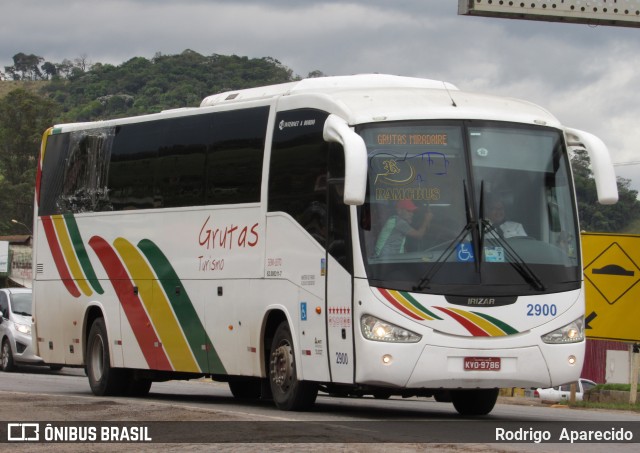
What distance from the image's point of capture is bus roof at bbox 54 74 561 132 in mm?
15219

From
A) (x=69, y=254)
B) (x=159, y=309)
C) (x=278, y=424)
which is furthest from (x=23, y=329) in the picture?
(x=278, y=424)

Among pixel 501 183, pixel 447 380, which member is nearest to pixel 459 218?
pixel 501 183

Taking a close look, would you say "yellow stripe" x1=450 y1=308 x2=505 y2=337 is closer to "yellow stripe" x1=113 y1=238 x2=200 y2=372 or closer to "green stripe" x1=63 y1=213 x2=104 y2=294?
"yellow stripe" x1=113 y1=238 x2=200 y2=372

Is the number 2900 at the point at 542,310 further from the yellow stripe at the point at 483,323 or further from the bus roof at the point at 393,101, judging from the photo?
the bus roof at the point at 393,101

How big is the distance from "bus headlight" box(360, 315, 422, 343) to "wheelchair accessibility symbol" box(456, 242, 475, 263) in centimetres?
94

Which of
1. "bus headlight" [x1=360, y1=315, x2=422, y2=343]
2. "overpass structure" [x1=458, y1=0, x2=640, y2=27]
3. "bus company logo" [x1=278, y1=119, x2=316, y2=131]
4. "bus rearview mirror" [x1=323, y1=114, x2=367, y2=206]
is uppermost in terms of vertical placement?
"overpass structure" [x1=458, y1=0, x2=640, y2=27]

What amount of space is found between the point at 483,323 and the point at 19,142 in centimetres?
11489

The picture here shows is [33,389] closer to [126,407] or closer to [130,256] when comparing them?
[130,256]

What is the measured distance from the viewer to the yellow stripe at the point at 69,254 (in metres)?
21.3

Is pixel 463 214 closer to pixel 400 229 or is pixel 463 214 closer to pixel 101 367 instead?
pixel 400 229

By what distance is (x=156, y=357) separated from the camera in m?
19.4

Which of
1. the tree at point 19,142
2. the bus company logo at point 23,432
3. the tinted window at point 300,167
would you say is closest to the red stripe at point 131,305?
the tinted window at point 300,167

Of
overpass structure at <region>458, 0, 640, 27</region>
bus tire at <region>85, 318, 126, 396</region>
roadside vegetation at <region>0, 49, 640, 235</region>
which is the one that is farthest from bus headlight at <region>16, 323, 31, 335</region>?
roadside vegetation at <region>0, 49, 640, 235</region>

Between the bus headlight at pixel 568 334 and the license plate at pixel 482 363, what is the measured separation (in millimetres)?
626
